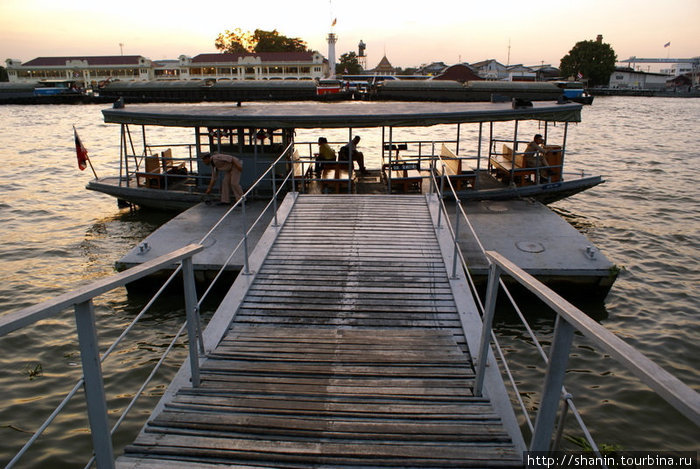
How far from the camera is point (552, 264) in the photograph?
10547 millimetres

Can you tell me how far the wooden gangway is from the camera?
420cm

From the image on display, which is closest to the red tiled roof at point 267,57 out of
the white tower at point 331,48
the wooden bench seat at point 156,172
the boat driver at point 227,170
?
the white tower at point 331,48

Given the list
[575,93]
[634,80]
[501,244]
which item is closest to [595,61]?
[634,80]

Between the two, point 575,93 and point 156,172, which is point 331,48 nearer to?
point 575,93

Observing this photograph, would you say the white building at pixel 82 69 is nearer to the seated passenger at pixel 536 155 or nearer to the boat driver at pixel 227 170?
the boat driver at pixel 227 170

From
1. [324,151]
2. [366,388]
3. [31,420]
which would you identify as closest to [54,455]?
[31,420]

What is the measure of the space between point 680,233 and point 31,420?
18142 millimetres

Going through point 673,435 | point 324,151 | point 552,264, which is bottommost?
point 673,435

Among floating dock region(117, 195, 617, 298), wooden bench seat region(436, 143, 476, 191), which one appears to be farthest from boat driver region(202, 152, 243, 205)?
wooden bench seat region(436, 143, 476, 191)

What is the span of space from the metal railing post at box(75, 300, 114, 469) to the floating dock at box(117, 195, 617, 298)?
667cm

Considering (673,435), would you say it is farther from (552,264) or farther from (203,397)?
(203,397)

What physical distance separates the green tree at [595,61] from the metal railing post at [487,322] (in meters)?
121

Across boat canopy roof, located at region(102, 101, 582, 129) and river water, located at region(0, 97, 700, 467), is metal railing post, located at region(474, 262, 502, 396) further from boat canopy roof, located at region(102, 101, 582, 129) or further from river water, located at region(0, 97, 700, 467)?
boat canopy roof, located at region(102, 101, 582, 129)

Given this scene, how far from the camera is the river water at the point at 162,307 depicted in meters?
7.59
